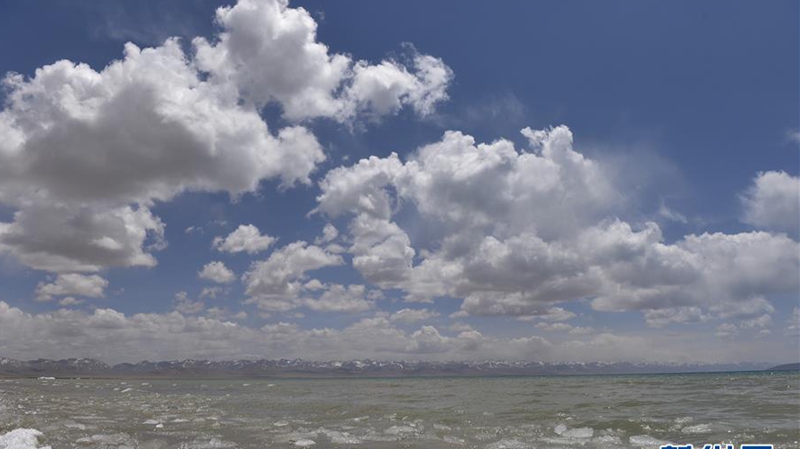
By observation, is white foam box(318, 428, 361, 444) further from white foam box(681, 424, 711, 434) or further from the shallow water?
white foam box(681, 424, 711, 434)

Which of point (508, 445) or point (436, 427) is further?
point (436, 427)

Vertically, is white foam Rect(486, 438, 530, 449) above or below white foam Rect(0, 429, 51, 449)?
below

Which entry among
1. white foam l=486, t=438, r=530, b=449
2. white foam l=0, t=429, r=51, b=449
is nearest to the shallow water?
white foam l=486, t=438, r=530, b=449

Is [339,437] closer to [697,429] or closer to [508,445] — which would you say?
[508,445]

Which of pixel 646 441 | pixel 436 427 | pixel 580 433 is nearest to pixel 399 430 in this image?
pixel 436 427

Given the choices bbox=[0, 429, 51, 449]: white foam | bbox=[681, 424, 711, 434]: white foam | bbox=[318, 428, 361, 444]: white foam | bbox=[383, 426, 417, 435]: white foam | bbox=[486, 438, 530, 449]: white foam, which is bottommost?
bbox=[383, 426, 417, 435]: white foam

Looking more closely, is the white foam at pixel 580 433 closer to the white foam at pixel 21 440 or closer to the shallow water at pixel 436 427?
the shallow water at pixel 436 427

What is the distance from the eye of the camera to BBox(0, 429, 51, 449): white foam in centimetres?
1546

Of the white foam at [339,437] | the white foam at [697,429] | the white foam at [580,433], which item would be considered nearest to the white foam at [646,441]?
the white foam at [580,433]

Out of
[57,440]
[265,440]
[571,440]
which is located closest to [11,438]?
[57,440]

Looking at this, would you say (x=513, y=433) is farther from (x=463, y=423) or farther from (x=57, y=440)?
(x=57, y=440)

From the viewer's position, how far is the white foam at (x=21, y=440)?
15.5 metres

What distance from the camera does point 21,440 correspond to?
16312 millimetres

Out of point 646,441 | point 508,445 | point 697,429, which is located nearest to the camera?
point 508,445
